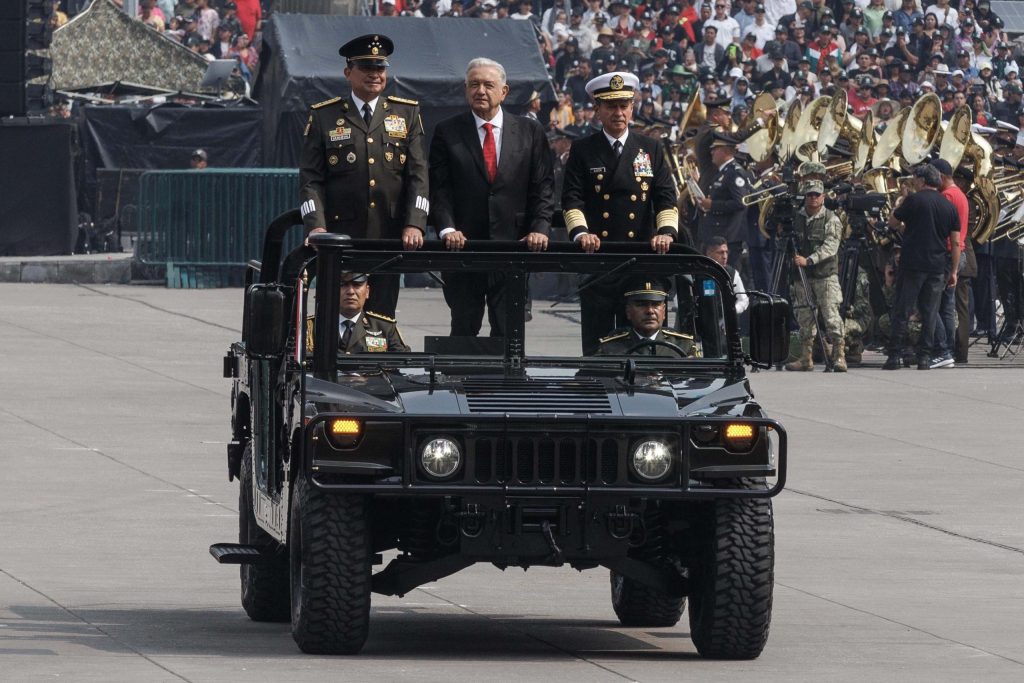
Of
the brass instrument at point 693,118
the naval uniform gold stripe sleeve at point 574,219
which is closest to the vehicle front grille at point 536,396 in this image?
the naval uniform gold stripe sleeve at point 574,219

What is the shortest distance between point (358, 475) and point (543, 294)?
47.5 inches

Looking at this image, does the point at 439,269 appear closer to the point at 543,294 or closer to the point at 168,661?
the point at 543,294

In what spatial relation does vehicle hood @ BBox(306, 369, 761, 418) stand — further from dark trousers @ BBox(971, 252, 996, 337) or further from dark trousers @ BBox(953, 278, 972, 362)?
dark trousers @ BBox(971, 252, 996, 337)

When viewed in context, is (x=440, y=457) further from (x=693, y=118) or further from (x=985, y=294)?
(x=693, y=118)

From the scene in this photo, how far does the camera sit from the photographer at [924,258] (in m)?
20.9

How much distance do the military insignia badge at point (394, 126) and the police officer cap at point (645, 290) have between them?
66.6 inches

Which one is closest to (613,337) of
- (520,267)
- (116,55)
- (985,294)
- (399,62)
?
(520,267)

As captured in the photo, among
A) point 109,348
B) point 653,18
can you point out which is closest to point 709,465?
point 109,348

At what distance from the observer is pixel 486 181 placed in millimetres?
10188

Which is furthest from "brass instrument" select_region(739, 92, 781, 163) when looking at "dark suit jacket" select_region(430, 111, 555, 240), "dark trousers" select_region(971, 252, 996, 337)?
"dark suit jacket" select_region(430, 111, 555, 240)

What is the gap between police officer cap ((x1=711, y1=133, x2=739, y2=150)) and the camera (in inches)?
936

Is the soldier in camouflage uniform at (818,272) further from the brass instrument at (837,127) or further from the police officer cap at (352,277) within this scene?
the police officer cap at (352,277)

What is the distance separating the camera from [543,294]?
29.2 ft

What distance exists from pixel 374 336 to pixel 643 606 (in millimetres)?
1587
